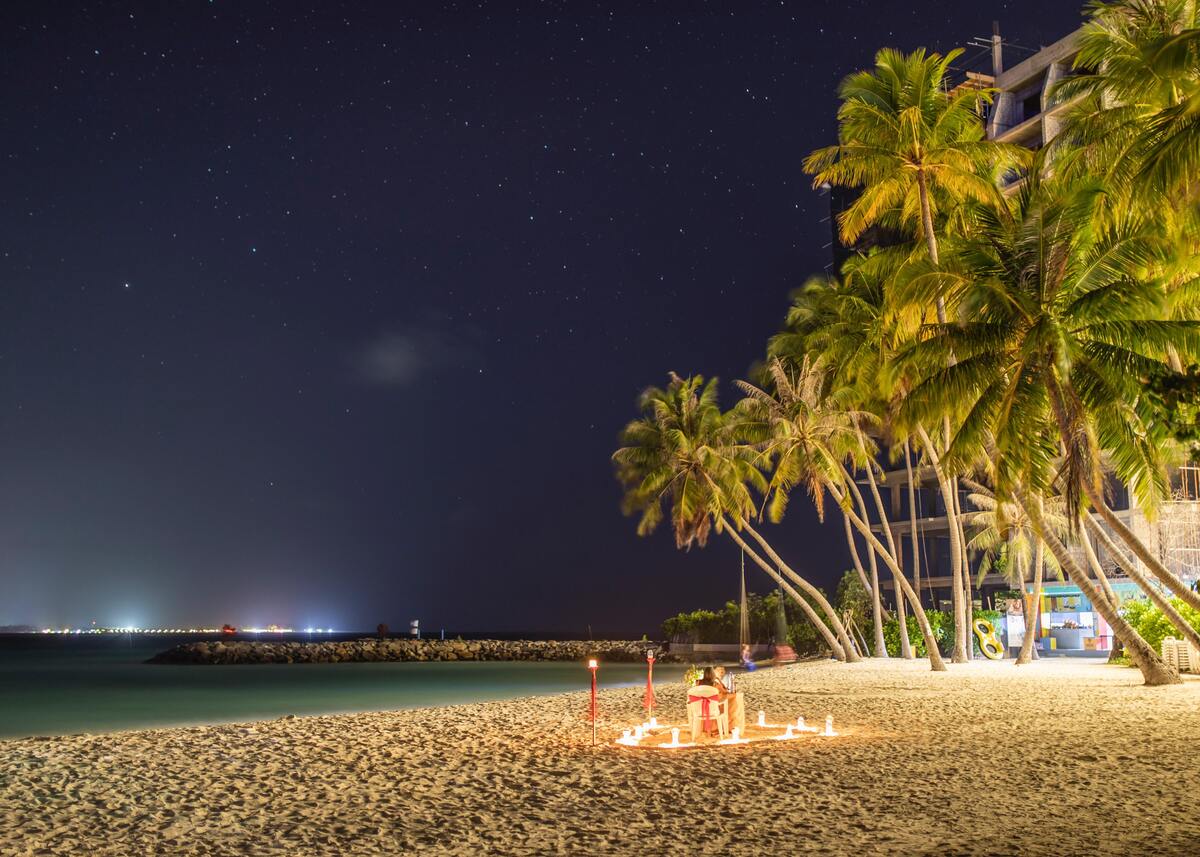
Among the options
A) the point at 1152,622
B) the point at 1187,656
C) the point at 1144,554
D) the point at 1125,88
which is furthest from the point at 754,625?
the point at 1125,88

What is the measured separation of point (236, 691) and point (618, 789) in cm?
3235

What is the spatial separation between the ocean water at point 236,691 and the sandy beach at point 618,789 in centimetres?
1269

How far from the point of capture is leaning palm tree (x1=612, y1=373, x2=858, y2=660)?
123 ft

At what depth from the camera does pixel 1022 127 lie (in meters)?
47.5

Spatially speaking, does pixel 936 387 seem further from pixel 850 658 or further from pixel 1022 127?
pixel 1022 127

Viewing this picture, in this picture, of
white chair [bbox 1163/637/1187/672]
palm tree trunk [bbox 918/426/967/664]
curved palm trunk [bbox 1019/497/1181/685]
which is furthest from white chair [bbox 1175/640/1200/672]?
palm tree trunk [bbox 918/426/967/664]

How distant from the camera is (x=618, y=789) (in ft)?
32.2

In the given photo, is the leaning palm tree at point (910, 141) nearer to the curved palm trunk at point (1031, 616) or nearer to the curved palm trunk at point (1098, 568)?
the curved palm trunk at point (1098, 568)

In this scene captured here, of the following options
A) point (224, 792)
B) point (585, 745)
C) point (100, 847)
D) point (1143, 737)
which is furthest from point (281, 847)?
point (1143, 737)

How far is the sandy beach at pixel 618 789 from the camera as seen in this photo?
7684 mm

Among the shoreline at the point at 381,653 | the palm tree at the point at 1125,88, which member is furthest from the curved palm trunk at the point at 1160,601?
the shoreline at the point at 381,653

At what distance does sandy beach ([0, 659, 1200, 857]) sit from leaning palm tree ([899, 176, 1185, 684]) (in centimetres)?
381

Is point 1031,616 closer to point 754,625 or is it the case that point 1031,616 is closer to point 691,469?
point 691,469

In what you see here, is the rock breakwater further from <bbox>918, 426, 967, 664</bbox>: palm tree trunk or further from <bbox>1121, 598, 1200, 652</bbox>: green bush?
<bbox>1121, 598, 1200, 652</bbox>: green bush
